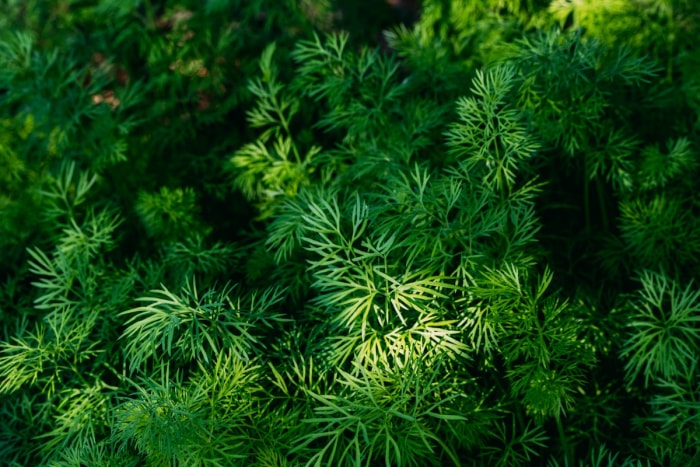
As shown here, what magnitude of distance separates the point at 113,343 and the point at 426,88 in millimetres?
1546

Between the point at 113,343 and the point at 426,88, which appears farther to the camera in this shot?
the point at 426,88

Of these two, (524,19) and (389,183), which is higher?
(524,19)

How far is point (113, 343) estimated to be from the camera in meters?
2.39

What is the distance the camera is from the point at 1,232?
9.34 feet

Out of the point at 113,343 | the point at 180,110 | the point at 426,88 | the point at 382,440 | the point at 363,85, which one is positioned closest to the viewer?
the point at 382,440

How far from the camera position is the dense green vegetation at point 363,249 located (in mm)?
2039

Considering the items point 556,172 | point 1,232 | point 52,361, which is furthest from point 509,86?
point 1,232

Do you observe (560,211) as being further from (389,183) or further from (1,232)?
(1,232)

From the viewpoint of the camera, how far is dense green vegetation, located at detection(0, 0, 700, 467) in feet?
6.69

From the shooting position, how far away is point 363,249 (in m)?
2.39

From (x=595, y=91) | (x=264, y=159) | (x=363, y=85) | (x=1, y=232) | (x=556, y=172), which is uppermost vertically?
(x=595, y=91)

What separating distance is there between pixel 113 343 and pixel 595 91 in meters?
1.82

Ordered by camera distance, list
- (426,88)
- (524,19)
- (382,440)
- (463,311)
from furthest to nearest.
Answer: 1. (524,19)
2. (426,88)
3. (463,311)
4. (382,440)

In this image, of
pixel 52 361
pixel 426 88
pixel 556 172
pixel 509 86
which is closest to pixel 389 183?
pixel 509 86
